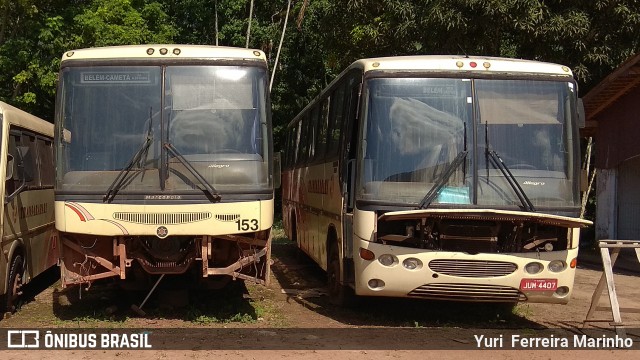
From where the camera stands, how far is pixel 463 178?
322 inches

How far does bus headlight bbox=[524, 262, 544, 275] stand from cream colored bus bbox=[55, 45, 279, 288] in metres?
3.02

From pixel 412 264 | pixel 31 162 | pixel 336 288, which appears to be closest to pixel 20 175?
pixel 31 162

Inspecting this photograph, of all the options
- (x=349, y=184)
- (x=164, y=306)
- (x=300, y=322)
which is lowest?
(x=300, y=322)

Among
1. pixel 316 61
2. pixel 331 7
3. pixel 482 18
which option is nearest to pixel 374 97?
pixel 482 18

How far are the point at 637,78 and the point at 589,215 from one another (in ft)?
32.0

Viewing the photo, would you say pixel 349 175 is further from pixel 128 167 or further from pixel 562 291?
pixel 562 291

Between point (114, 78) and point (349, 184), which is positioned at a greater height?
point (114, 78)

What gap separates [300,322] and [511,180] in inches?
125

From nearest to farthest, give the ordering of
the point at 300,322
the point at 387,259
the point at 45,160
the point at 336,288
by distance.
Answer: the point at 387,259 → the point at 300,322 → the point at 336,288 → the point at 45,160

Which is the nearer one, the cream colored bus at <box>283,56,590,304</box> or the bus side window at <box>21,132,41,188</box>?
the cream colored bus at <box>283,56,590,304</box>

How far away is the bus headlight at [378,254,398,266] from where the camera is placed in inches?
322

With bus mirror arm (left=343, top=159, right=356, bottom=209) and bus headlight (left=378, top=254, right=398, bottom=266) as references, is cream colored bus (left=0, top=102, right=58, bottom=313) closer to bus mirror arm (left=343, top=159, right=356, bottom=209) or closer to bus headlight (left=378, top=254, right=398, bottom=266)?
bus mirror arm (left=343, top=159, right=356, bottom=209)

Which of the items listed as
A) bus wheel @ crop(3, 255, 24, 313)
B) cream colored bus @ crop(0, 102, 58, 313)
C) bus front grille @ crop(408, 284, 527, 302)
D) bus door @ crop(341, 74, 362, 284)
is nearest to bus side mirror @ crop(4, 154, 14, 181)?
cream colored bus @ crop(0, 102, 58, 313)

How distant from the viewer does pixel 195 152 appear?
822cm
